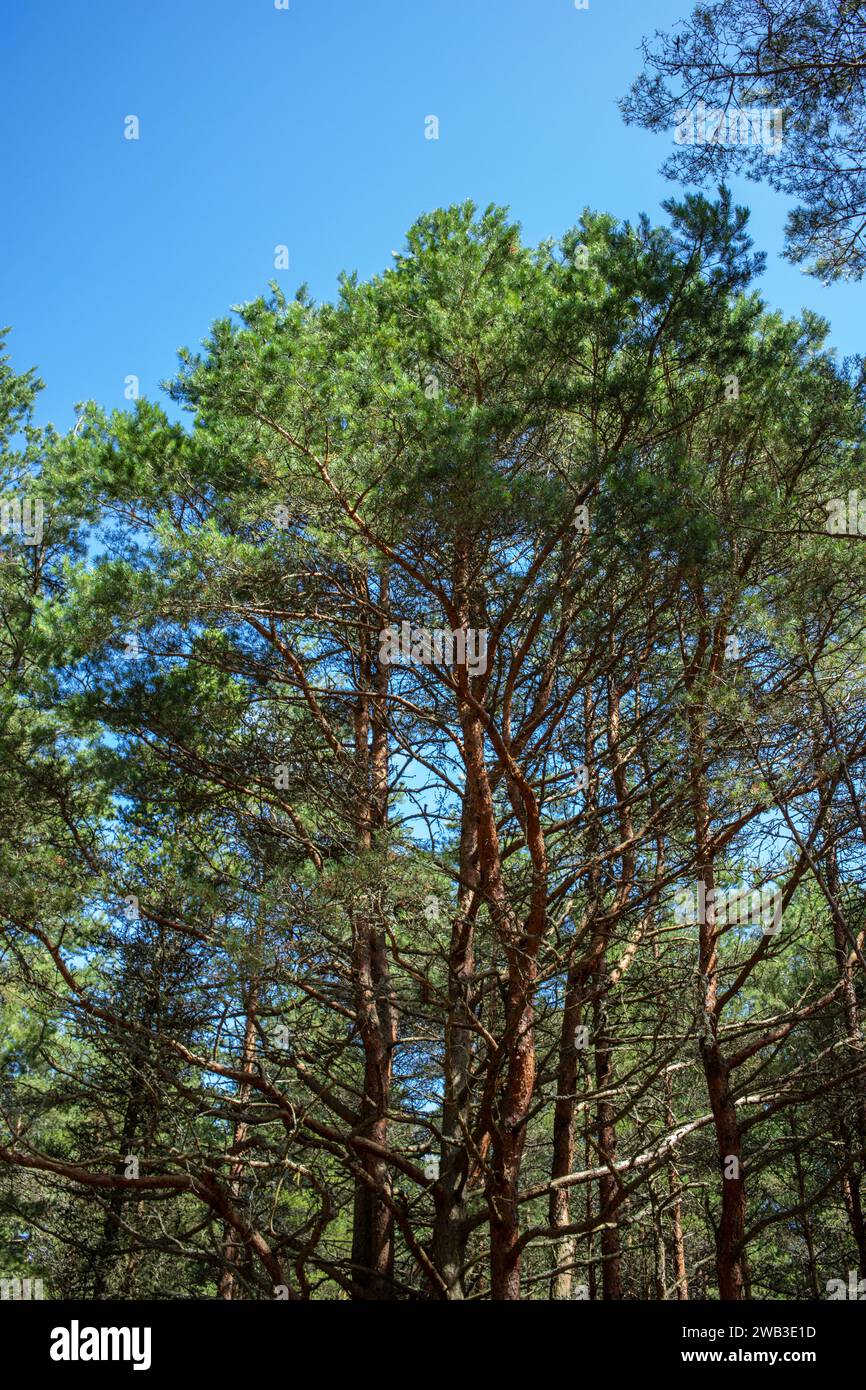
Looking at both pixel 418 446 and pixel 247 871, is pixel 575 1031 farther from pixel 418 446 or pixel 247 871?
pixel 418 446

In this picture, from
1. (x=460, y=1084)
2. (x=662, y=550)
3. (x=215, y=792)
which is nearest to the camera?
(x=662, y=550)

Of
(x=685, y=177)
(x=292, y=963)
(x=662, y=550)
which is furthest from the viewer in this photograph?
(x=292, y=963)

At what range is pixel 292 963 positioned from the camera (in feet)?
21.6

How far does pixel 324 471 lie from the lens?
6.38 meters

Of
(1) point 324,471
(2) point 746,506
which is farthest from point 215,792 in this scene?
(2) point 746,506

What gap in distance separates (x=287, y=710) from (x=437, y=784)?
1331 mm

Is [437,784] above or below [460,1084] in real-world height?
above

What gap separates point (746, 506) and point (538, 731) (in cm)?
266

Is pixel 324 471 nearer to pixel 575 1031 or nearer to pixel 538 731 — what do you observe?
pixel 538 731

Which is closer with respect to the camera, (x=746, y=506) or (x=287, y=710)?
(x=746, y=506)

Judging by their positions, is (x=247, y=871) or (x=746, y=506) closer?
(x=746, y=506)

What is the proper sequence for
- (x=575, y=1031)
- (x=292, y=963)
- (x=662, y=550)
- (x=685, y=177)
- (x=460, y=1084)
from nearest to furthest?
(x=685, y=177), (x=662, y=550), (x=292, y=963), (x=460, y=1084), (x=575, y=1031)

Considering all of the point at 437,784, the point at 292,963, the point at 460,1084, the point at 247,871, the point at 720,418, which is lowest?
the point at 460,1084

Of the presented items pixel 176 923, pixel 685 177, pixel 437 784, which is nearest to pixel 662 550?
pixel 685 177
